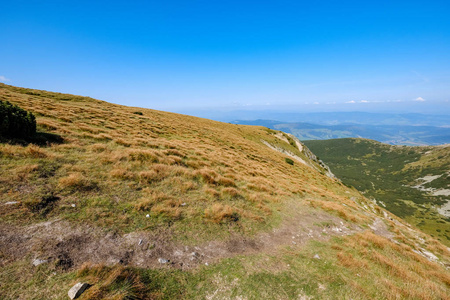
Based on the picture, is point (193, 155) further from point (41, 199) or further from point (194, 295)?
point (194, 295)

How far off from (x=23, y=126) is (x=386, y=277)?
21369mm

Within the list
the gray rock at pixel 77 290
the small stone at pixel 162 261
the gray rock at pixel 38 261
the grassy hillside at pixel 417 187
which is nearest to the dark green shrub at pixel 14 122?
the gray rock at pixel 38 261

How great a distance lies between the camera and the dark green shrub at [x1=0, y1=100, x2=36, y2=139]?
9875 mm

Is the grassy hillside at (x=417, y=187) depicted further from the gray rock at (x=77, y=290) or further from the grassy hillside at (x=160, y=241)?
the gray rock at (x=77, y=290)

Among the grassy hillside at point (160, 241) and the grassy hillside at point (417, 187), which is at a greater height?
the grassy hillside at point (160, 241)

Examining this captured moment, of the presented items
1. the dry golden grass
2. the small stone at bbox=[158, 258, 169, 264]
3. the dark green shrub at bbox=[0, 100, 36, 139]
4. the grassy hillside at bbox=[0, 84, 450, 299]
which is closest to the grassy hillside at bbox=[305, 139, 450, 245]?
the grassy hillside at bbox=[0, 84, 450, 299]

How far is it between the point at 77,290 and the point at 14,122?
39.4 feet

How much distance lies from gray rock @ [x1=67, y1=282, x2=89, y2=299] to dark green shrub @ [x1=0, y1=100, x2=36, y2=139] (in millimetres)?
11623

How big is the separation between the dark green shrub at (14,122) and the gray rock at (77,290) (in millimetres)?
11623

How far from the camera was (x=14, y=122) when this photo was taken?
10.2m

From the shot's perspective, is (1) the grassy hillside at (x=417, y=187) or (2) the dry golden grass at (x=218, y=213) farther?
(1) the grassy hillside at (x=417, y=187)

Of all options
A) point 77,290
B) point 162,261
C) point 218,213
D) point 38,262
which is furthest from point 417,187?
point 38,262

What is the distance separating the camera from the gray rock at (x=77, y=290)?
4.08 meters

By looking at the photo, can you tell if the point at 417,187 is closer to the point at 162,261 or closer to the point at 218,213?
the point at 218,213
